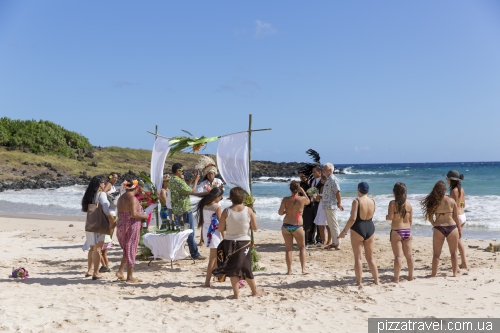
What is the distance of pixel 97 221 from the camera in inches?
265

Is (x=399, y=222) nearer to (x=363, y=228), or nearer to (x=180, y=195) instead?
(x=363, y=228)

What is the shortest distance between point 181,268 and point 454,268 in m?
4.30

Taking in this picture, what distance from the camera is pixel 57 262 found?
28.2ft

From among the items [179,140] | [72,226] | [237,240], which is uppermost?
[179,140]

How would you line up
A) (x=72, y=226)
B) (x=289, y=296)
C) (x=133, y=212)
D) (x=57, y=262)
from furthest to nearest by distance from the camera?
(x=72, y=226) → (x=57, y=262) → (x=133, y=212) → (x=289, y=296)

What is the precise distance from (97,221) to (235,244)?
226cm

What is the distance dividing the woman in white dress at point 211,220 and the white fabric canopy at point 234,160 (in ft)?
0.99

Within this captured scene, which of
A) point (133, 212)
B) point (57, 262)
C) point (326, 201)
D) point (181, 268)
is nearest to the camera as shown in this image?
point (133, 212)

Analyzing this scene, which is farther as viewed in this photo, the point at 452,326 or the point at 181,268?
the point at 181,268

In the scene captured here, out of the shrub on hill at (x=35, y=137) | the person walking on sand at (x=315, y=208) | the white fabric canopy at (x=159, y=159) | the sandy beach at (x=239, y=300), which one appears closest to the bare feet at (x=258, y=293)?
the sandy beach at (x=239, y=300)

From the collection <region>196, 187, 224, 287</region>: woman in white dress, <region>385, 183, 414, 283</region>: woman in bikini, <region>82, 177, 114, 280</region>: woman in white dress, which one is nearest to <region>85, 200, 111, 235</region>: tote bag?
<region>82, 177, 114, 280</region>: woman in white dress

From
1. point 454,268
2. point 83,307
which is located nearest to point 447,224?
point 454,268

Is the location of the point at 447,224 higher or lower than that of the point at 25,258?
higher

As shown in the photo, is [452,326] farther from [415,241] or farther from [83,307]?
[415,241]
